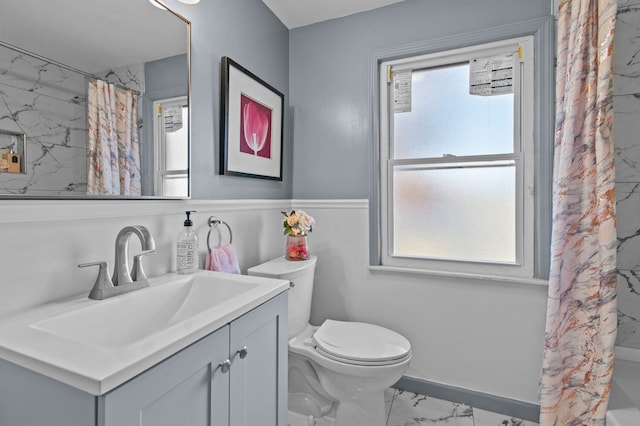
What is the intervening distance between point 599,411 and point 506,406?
542 mm

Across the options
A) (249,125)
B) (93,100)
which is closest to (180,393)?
(93,100)

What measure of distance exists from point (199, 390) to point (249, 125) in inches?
54.3

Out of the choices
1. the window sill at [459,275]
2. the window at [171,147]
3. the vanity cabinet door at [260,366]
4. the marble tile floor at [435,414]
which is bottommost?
the marble tile floor at [435,414]

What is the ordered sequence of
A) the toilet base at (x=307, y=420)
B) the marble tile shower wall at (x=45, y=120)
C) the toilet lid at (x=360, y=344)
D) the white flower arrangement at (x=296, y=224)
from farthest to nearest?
the white flower arrangement at (x=296, y=224)
the toilet base at (x=307, y=420)
the toilet lid at (x=360, y=344)
the marble tile shower wall at (x=45, y=120)

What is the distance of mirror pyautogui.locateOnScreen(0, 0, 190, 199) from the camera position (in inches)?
32.9

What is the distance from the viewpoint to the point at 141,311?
3.32ft

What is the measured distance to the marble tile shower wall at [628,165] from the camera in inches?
57.3

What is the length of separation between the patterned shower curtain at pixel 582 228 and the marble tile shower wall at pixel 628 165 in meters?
0.27

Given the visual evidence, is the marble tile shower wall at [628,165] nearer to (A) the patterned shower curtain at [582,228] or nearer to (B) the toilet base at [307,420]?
(A) the patterned shower curtain at [582,228]

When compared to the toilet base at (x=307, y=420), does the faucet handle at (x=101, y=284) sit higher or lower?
higher

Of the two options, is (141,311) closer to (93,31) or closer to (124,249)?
(124,249)

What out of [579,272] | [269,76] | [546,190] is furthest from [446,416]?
[269,76]

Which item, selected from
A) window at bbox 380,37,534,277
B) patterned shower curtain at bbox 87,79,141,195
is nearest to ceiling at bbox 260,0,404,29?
window at bbox 380,37,534,277

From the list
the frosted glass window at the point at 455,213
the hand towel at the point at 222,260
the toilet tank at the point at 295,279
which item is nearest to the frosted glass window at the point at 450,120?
the frosted glass window at the point at 455,213
